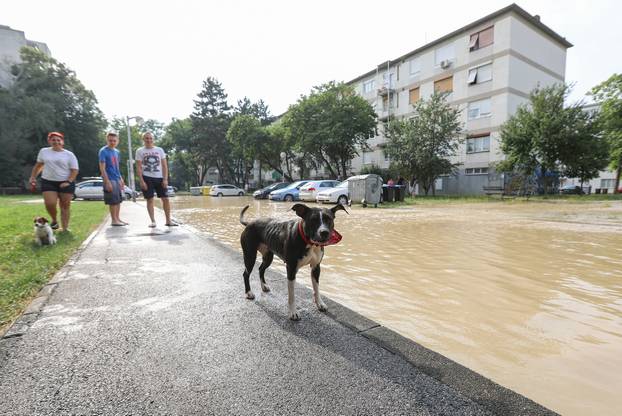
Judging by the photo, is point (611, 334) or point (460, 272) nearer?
point (611, 334)

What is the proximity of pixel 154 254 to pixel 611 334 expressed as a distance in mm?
5763

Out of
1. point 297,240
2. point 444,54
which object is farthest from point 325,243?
point 444,54

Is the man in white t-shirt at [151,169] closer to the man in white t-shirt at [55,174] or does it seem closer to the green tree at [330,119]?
the man in white t-shirt at [55,174]

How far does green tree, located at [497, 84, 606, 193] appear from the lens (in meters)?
21.1

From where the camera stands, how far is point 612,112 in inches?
927

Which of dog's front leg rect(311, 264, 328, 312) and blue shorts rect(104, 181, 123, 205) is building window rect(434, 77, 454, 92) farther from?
dog's front leg rect(311, 264, 328, 312)

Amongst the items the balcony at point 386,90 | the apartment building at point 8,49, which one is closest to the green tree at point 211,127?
the apartment building at point 8,49

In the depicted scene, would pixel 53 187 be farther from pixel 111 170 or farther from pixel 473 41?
pixel 473 41

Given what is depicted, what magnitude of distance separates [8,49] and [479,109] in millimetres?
57887

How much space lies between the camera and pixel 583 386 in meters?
1.95

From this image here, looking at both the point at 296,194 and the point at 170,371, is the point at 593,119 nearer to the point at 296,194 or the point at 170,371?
the point at 296,194

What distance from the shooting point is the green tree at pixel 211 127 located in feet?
160

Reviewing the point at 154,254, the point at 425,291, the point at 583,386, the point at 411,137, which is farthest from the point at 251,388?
the point at 411,137

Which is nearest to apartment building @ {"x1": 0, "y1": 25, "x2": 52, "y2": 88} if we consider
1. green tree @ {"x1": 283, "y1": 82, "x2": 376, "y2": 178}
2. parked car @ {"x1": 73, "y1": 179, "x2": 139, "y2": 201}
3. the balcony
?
parked car @ {"x1": 73, "y1": 179, "x2": 139, "y2": 201}
